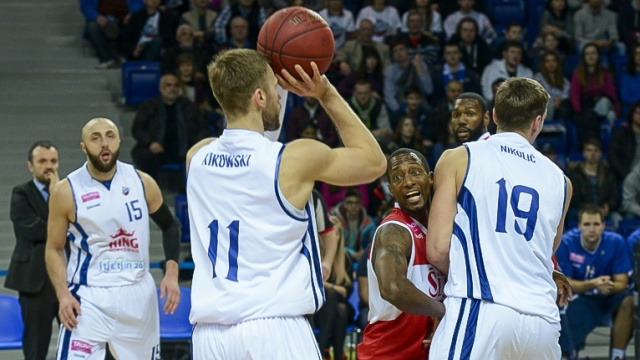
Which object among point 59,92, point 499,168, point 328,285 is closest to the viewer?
point 499,168

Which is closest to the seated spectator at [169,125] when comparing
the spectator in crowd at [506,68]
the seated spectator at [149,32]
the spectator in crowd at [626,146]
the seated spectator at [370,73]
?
the seated spectator at [149,32]

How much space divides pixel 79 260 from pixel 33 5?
343 inches

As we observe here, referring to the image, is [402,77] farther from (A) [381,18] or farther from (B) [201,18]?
(B) [201,18]

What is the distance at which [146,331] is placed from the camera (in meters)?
6.47

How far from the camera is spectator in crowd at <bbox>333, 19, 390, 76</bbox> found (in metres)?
12.7

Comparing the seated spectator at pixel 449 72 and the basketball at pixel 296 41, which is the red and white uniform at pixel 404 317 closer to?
the basketball at pixel 296 41

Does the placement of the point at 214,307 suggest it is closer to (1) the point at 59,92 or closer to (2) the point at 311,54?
(2) the point at 311,54

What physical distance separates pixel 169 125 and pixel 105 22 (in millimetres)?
2484

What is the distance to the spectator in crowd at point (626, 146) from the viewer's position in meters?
11.6

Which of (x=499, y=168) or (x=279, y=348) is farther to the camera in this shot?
(x=499, y=168)

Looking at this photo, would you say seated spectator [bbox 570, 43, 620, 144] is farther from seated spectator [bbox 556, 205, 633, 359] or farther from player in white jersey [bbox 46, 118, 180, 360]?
player in white jersey [bbox 46, 118, 180, 360]

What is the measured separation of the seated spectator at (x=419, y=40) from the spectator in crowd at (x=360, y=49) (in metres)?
0.37

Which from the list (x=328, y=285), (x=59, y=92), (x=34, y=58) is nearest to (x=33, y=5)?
(x=34, y=58)

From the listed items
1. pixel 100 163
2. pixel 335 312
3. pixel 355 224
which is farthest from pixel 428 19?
pixel 100 163
